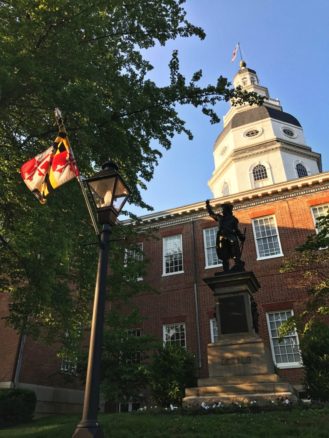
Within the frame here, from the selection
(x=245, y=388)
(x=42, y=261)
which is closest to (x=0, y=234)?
(x=42, y=261)

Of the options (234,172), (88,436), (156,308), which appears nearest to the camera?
(88,436)

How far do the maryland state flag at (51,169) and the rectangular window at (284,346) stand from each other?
47.2 feet

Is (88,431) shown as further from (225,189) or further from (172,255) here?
(225,189)

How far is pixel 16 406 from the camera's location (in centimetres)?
1432

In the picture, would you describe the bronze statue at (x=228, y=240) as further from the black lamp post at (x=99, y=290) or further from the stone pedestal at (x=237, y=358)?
the black lamp post at (x=99, y=290)

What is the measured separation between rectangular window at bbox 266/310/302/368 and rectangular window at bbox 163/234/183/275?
6075mm

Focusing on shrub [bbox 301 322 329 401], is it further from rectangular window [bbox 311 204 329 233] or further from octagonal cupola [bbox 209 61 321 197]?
octagonal cupola [bbox 209 61 321 197]

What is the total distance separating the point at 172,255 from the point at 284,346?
806 centimetres

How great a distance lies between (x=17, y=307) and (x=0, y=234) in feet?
7.87

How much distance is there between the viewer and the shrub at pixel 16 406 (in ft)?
45.8

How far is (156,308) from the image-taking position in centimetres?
2141

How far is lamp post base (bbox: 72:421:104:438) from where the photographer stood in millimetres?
3703

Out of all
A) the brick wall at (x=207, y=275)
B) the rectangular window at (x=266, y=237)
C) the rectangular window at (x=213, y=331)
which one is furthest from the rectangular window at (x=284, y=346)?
the rectangular window at (x=266, y=237)

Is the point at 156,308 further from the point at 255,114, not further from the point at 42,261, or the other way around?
the point at 255,114
